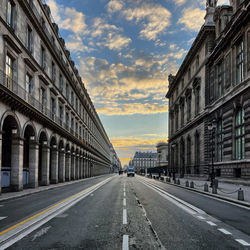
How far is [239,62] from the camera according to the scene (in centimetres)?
Answer: 3034

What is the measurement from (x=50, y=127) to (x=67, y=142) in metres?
9.96

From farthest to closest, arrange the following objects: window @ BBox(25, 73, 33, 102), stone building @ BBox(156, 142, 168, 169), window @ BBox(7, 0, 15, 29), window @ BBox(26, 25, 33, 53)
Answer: stone building @ BBox(156, 142, 168, 169) < window @ BBox(26, 25, 33, 53) < window @ BBox(25, 73, 33, 102) < window @ BBox(7, 0, 15, 29)

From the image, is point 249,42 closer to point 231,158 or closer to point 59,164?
point 231,158

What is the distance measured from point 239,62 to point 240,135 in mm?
8236

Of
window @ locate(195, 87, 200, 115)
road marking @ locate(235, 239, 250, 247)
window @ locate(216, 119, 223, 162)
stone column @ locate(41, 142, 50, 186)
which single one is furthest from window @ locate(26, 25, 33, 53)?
window @ locate(195, 87, 200, 115)

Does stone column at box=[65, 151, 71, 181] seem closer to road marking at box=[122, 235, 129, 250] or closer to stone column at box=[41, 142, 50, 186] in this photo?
stone column at box=[41, 142, 50, 186]

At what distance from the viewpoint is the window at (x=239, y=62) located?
29500mm

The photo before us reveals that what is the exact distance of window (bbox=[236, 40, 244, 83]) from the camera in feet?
96.8

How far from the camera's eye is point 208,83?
1599 inches

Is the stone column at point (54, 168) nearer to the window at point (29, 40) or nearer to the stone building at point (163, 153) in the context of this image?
the window at point (29, 40)

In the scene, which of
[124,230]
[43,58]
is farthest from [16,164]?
[124,230]

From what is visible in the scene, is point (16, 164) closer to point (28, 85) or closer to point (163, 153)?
point (28, 85)

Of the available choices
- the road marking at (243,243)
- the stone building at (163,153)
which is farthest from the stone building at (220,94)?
the stone building at (163,153)

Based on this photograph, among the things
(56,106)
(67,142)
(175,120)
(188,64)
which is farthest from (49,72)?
(175,120)
